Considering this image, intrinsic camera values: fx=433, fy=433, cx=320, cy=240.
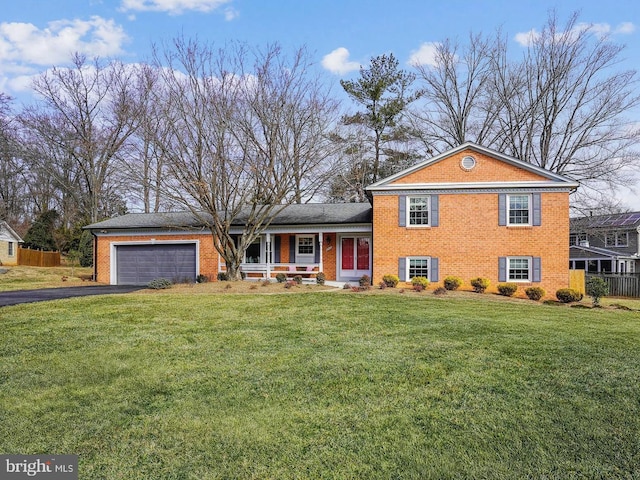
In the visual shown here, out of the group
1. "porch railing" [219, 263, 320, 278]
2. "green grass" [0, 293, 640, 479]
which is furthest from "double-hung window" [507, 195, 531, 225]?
"porch railing" [219, 263, 320, 278]

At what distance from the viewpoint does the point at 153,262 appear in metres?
21.5

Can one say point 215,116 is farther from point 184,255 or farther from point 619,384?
point 619,384

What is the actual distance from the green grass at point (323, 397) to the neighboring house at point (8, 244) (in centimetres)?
3054

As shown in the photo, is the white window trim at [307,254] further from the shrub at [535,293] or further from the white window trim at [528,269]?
the shrub at [535,293]

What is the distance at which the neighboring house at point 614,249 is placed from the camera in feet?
105

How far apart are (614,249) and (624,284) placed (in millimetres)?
10893

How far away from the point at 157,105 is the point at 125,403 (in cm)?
1566

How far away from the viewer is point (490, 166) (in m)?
17.1

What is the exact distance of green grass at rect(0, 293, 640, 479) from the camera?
3.70 meters

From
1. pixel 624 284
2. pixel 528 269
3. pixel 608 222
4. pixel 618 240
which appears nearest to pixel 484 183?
pixel 528 269

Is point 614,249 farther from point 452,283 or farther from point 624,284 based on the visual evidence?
point 452,283

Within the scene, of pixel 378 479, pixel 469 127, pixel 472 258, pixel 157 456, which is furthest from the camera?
pixel 469 127

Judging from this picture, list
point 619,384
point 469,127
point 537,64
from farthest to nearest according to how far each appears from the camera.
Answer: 1. point 469,127
2. point 537,64
3. point 619,384

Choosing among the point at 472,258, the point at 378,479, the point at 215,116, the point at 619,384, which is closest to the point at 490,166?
the point at 472,258
